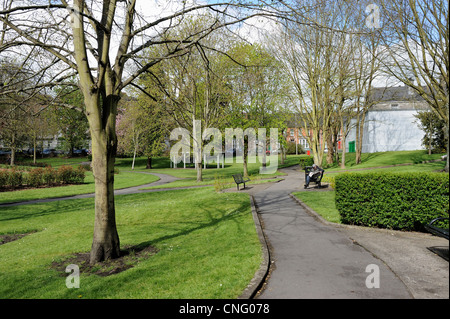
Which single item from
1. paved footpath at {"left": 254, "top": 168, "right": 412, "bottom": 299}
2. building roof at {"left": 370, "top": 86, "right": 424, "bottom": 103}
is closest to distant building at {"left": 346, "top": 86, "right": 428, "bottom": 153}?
building roof at {"left": 370, "top": 86, "right": 424, "bottom": 103}

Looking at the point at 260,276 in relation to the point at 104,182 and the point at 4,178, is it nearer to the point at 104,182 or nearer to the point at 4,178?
the point at 104,182

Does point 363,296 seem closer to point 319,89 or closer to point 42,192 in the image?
point 319,89

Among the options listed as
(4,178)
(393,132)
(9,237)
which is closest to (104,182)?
(9,237)

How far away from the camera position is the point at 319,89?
20.3 m

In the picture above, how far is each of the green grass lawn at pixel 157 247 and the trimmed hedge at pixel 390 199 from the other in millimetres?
2899

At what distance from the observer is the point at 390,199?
7902 millimetres

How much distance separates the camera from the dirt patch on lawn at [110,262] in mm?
6113

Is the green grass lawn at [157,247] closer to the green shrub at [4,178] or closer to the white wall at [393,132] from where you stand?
the green shrub at [4,178]

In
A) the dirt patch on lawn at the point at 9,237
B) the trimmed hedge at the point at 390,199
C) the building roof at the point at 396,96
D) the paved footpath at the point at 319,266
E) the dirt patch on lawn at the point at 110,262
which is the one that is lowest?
the dirt patch on lawn at the point at 9,237

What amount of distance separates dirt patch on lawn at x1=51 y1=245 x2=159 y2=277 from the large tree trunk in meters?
0.24

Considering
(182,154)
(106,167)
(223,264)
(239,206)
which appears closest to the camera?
(223,264)

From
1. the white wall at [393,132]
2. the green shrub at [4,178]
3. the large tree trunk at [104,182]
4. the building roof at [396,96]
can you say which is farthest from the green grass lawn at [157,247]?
the white wall at [393,132]
